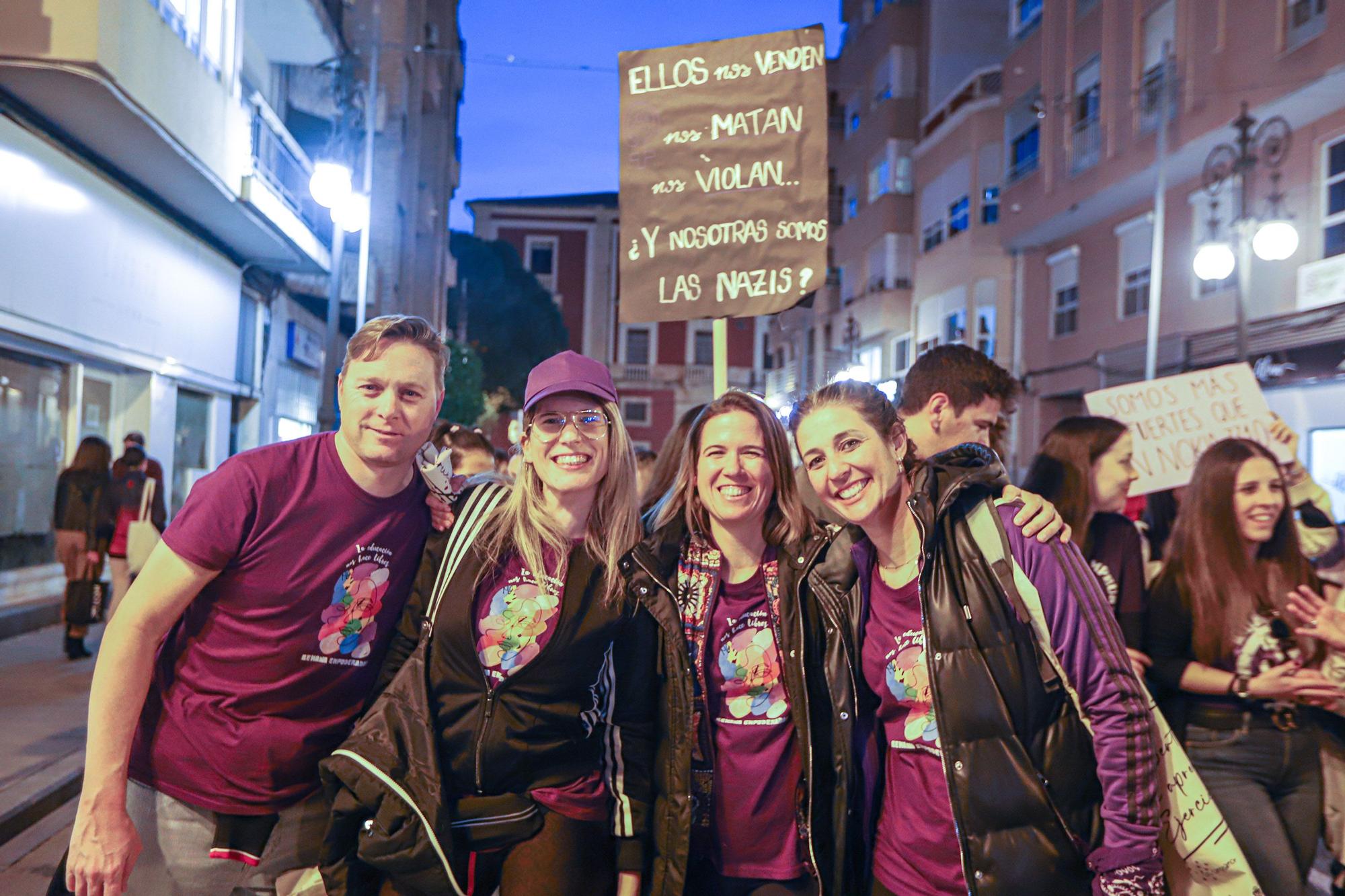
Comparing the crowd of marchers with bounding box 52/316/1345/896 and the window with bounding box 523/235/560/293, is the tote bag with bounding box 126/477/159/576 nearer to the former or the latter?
the crowd of marchers with bounding box 52/316/1345/896

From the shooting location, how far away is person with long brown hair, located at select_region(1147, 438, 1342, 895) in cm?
343

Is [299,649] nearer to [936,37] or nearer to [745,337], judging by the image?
[936,37]

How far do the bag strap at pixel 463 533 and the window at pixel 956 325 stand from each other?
2528 cm

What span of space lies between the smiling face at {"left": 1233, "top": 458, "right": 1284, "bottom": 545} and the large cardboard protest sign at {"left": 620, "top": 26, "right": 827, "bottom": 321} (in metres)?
1.79

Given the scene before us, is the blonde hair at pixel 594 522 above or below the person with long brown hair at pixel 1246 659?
above

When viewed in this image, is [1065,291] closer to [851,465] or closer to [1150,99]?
[1150,99]

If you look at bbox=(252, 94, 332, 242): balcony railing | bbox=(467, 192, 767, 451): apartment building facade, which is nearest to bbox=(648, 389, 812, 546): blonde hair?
bbox=(252, 94, 332, 242): balcony railing

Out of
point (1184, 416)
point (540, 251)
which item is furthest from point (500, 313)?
point (1184, 416)

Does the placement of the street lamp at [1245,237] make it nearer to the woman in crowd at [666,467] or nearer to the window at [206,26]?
the woman in crowd at [666,467]

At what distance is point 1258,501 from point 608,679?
2.57 meters

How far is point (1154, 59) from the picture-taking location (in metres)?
19.9

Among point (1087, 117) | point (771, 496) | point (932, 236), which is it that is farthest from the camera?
point (932, 236)

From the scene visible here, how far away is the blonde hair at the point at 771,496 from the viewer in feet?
10.7

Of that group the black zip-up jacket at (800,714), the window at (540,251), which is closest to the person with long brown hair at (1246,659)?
the black zip-up jacket at (800,714)
